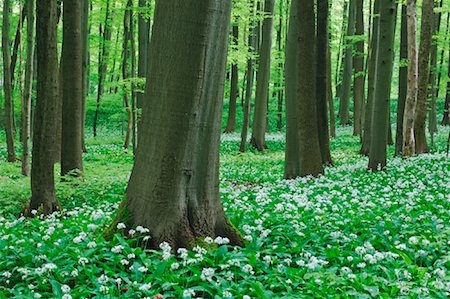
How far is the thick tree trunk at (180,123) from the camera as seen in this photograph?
449cm

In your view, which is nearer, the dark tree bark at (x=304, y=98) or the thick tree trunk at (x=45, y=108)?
the thick tree trunk at (x=45, y=108)

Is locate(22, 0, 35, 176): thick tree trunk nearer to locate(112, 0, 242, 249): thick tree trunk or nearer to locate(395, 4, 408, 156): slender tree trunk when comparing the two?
locate(112, 0, 242, 249): thick tree trunk

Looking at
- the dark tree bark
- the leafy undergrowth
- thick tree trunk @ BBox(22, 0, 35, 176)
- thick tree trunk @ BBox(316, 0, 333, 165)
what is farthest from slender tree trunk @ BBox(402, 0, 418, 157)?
thick tree trunk @ BBox(22, 0, 35, 176)

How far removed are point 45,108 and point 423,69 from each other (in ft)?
38.4

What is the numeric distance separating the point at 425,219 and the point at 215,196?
291 cm

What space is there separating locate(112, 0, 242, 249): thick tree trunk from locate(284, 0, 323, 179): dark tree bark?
593cm

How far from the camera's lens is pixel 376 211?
629cm

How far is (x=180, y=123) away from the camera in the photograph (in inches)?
177

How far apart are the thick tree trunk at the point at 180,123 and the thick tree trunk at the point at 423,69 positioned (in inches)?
445

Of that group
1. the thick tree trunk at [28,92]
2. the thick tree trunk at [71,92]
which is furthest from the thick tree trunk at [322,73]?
the thick tree trunk at [28,92]

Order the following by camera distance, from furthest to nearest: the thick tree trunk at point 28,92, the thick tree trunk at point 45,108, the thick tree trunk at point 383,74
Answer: the thick tree trunk at point 28,92 < the thick tree trunk at point 383,74 < the thick tree trunk at point 45,108

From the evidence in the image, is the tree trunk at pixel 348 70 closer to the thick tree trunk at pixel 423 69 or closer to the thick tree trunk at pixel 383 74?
the thick tree trunk at pixel 423 69

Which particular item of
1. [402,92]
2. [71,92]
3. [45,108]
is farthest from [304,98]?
[402,92]

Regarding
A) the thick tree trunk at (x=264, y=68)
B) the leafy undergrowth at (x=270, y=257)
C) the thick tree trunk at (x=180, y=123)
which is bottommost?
the leafy undergrowth at (x=270, y=257)
